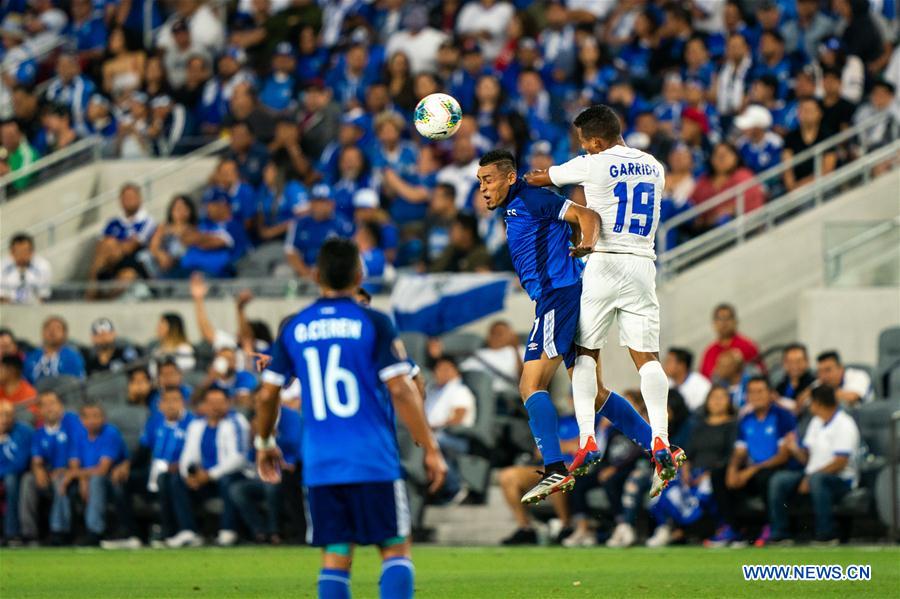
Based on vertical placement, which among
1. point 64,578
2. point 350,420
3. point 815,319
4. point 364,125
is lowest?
point 64,578

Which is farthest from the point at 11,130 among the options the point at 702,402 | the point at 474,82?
the point at 702,402

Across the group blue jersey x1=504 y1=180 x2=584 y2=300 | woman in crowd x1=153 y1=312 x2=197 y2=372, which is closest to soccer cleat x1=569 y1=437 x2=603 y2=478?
blue jersey x1=504 y1=180 x2=584 y2=300

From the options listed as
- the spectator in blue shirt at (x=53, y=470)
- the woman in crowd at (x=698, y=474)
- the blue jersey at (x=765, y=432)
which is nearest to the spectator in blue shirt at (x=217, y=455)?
the spectator in blue shirt at (x=53, y=470)

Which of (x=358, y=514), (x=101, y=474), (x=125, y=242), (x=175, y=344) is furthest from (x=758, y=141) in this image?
(x=358, y=514)

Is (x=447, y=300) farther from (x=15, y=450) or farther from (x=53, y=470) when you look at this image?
(x=15, y=450)

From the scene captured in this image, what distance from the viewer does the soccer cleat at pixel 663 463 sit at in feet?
39.1

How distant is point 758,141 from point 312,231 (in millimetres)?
5627

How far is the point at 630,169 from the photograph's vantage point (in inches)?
476

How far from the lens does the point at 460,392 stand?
18719 millimetres

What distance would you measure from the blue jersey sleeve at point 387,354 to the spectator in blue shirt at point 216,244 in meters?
14.1

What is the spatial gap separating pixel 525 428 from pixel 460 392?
792 millimetres

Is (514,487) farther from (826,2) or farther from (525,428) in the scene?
(826,2)

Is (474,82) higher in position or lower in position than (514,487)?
higher

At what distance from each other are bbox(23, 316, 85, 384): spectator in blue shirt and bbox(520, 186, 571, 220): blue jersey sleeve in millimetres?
10285
